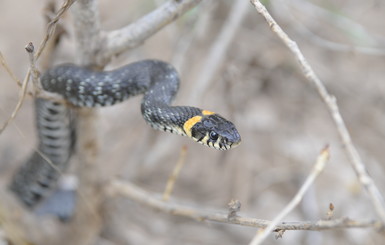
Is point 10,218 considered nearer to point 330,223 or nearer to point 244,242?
point 244,242

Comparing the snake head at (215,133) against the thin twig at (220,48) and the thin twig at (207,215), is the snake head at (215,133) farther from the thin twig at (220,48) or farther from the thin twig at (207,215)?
the thin twig at (220,48)

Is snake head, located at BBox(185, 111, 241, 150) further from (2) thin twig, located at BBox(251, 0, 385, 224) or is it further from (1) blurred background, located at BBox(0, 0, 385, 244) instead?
(1) blurred background, located at BBox(0, 0, 385, 244)

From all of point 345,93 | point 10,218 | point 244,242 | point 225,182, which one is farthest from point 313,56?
point 10,218

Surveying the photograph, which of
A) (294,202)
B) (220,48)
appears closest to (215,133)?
(294,202)

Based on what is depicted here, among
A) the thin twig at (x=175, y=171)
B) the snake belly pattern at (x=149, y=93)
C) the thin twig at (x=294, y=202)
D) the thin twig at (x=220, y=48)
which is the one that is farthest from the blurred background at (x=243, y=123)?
the thin twig at (x=294, y=202)

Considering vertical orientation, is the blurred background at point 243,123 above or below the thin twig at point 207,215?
above

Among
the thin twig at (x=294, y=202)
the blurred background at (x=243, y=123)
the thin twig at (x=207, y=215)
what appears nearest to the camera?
the thin twig at (x=294, y=202)
